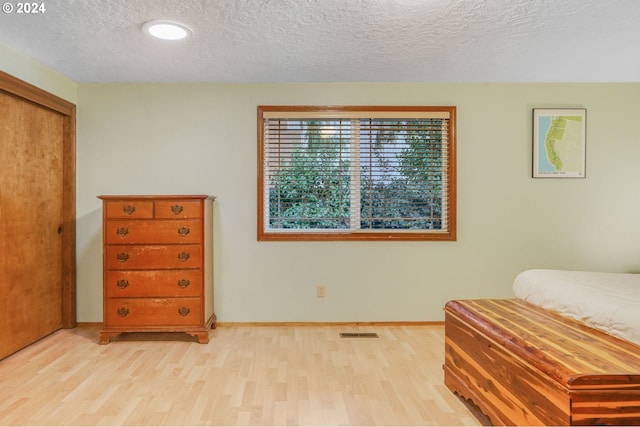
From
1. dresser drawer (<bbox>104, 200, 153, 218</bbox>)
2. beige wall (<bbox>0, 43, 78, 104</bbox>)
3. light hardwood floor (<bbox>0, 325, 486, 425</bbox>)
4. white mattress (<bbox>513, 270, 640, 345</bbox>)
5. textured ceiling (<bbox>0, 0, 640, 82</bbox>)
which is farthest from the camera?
dresser drawer (<bbox>104, 200, 153, 218</bbox>)

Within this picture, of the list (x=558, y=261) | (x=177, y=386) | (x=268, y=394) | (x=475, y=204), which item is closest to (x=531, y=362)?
(x=268, y=394)

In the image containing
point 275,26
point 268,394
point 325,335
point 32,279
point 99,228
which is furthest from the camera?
point 99,228

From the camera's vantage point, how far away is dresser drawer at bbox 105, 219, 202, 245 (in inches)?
119

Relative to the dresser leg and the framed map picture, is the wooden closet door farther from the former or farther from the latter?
the framed map picture

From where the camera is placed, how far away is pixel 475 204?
3533 millimetres

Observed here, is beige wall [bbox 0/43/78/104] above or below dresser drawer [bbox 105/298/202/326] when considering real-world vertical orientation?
above

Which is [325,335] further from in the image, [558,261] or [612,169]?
[612,169]

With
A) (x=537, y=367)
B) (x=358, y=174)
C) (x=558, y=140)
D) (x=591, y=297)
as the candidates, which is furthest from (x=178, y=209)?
(x=558, y=140)

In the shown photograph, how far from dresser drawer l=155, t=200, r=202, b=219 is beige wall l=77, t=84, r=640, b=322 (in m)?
0.44

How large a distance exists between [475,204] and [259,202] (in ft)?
6.46

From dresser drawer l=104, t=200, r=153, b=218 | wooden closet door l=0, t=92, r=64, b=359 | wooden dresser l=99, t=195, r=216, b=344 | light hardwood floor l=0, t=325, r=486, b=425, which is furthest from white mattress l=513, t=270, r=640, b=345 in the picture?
wooden closet door l=0, t=92, r=64, b=359

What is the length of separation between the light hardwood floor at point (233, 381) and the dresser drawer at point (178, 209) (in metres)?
1.01

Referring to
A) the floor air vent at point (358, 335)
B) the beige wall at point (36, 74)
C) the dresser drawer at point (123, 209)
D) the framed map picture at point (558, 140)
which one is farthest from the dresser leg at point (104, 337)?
the framed map picture at point (558, 140)

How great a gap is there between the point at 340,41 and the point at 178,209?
5.73 feet
